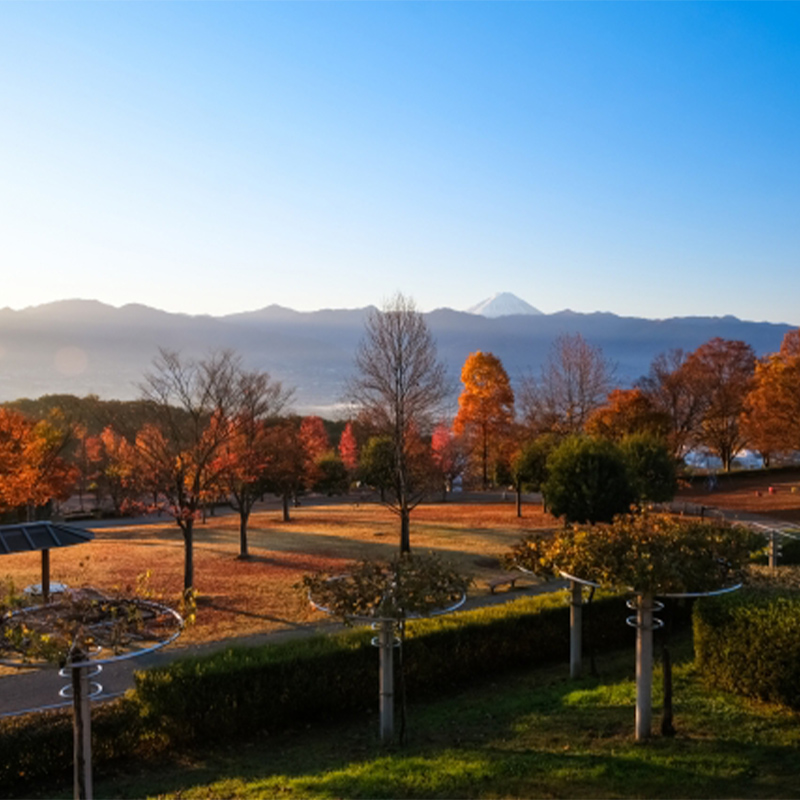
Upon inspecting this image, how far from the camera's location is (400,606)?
817 centimetres

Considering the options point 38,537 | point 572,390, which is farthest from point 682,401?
point 38,537

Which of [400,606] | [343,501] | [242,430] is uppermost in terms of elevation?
[242,430]

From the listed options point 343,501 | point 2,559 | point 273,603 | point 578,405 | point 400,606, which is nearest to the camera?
point 400,606

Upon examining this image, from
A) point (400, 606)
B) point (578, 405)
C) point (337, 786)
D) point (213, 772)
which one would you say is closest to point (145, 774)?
point (213, 772)

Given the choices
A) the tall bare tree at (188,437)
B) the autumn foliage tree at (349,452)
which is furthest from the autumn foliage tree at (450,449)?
the tall bare tree at (188,437)

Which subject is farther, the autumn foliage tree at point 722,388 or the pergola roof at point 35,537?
the autumn foliage tree at point 722,388

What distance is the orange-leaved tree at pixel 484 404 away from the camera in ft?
152

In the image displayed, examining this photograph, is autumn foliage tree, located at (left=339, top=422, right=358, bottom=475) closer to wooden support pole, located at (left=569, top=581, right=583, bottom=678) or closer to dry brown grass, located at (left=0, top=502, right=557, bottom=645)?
dry brown grass, located at (left=0, top=502, right=557, bottom=645)

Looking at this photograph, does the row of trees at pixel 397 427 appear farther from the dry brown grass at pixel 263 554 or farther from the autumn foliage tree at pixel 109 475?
the dry brown grass at pixel 263 554

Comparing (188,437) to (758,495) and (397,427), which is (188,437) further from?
(758,495)

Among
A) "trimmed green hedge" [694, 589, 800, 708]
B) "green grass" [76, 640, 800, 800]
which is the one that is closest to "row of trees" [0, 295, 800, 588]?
"green grass" [76, 640, 800, 800]

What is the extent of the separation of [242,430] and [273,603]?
9540 millimetres

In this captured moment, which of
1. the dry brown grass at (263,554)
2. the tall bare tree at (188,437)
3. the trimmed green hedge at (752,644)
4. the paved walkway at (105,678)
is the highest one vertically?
the tall bare tree at (188,437)

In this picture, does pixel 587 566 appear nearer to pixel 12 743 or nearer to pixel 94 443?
pixel 12 743
